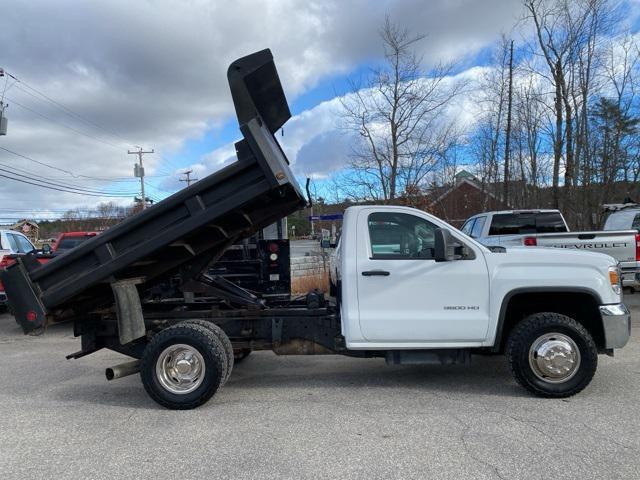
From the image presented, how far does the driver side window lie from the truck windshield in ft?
19.4

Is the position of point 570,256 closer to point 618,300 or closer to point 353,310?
point 618,300

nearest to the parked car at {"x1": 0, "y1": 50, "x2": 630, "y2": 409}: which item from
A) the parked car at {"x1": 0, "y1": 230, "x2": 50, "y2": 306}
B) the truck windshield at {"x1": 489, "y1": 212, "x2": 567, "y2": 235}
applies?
the truck windshield at {"x1": 489, "y1": 212, "x2": 567, "y2": 235}

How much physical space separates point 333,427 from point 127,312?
7.53 feet

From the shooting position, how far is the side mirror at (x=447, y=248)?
478 centimetres

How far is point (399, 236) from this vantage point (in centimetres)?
521

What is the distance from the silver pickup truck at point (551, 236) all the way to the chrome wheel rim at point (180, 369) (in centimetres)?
533

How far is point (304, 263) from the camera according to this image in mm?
13953

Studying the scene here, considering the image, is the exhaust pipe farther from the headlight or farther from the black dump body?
the headlight

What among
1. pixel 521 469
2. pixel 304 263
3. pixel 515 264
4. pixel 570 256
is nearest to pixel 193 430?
pixel 521 469

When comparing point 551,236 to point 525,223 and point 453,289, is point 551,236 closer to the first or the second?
point 525,223

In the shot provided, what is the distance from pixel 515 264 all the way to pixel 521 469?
2.11 meters

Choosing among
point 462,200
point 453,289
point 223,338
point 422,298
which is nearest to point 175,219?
point 223,338

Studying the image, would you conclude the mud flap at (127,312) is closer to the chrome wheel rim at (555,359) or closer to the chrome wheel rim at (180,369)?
the chrome wheel rim at (180,369)

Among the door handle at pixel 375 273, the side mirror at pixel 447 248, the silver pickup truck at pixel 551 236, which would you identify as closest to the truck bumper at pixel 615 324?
the side mirror at pixel 447 248
